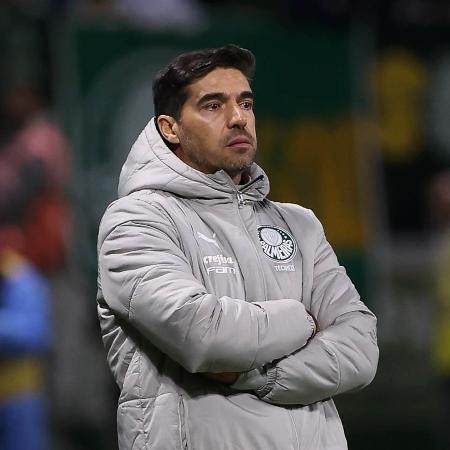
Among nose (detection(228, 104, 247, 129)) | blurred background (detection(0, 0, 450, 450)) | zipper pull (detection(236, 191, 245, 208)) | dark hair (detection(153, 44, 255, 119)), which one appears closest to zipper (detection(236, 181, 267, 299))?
zipper pull (detection(236, 191, 245, 208))

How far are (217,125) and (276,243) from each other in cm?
33

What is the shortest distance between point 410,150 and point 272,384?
18.5 feet

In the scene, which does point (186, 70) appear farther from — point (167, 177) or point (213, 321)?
point (213, 321)

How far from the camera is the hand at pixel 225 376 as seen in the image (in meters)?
3.02

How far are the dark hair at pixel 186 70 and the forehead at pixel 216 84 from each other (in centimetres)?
1

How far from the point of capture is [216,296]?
302 cm

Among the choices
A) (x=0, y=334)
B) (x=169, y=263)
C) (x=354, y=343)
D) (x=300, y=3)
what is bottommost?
(x=0, y=334)

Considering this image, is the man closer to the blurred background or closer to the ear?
the ear

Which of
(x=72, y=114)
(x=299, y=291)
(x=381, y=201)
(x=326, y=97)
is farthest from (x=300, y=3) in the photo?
(x=299, y=291)

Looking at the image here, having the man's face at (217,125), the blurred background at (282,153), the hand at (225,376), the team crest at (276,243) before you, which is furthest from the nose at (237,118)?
the blurred background at (282,153)

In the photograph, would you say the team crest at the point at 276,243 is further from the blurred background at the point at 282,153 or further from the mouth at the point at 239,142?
the blurred background at the point at 282,153

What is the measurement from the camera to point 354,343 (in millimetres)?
3158

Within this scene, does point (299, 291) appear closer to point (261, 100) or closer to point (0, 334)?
point (0, 334)

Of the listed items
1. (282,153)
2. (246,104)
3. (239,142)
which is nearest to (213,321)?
(239,142)
